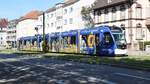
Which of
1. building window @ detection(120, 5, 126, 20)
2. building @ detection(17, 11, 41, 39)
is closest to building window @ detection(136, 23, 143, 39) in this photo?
building window @ detection(120, 5, 126, 20)

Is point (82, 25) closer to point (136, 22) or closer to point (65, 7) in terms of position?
point (65, 7)

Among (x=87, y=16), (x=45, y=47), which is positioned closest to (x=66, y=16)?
(x=87, y=16)

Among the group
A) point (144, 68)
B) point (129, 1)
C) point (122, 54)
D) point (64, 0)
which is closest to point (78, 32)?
point (122, 54)

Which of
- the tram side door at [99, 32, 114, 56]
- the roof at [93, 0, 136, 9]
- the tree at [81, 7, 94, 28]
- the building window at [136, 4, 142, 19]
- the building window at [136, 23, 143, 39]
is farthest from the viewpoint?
the tree at [81, 7, 94, 28]

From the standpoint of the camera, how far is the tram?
40562 millimetres

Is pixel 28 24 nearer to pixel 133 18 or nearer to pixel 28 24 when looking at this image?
pixel 28 24

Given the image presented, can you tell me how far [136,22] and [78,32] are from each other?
18884 mm

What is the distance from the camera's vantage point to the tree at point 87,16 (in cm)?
8340

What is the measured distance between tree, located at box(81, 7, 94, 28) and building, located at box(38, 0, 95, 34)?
1.83 m

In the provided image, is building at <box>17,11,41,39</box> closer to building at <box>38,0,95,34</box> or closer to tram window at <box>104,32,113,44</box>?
building at <box>38,0,95,34</box>

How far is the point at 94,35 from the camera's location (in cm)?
4394

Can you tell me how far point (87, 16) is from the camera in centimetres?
8438

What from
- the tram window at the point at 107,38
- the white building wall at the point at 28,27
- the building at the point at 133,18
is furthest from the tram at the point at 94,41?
the white building wall at the point at 28,27

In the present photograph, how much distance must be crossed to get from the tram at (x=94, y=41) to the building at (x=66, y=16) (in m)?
33.6
